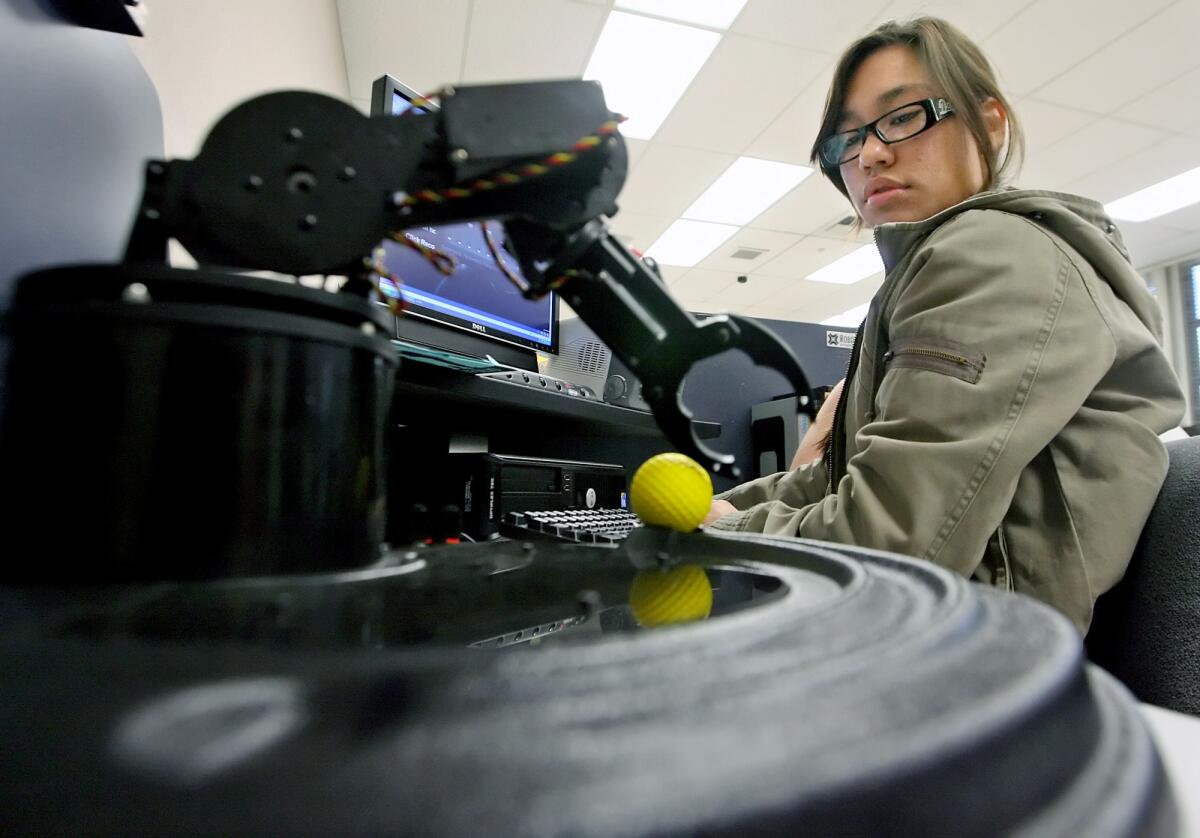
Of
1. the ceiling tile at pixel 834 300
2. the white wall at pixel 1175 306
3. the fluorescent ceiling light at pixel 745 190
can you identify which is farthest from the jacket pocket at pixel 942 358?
the white wall at pixel 1175 306

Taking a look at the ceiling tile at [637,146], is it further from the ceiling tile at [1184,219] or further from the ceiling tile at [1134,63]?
the ceiling tile at [1184,219]

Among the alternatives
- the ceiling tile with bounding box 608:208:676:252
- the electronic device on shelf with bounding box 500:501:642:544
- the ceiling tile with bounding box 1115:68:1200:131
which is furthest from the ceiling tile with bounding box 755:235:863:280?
the electronic device on shelf with bounding box 500:501:642:544

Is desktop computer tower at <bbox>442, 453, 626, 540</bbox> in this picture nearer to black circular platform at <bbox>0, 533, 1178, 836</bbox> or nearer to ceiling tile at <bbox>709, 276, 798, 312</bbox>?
black circular platform at <bbox>0, 533, 1178, 836</bbox>

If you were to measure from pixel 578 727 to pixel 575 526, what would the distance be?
0.44 metres

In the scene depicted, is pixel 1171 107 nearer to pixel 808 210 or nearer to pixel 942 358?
pixel 808 210

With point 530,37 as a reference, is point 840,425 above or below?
below

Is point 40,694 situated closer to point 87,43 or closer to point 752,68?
point 87,43

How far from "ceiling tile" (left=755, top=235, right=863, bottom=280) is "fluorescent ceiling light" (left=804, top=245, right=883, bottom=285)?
Result: 0.21 feet

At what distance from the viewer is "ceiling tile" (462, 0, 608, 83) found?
2.16 metres

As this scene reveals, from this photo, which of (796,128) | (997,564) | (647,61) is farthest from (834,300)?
(997,564)

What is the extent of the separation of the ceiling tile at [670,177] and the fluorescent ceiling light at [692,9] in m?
0.77

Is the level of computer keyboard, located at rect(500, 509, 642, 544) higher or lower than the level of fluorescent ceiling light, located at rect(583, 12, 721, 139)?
lower

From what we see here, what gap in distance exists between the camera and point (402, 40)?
94.0 inches

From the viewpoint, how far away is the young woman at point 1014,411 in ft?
1.95
